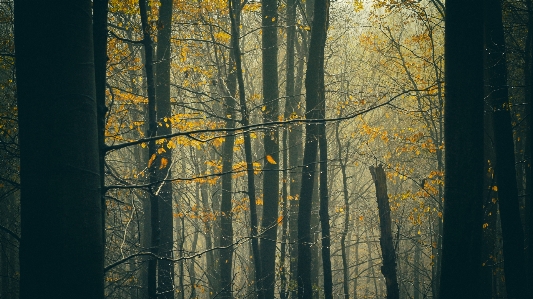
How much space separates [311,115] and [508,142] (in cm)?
376

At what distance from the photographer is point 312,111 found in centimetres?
970

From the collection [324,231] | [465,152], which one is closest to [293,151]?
[324,231]

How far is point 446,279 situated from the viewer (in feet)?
18.0

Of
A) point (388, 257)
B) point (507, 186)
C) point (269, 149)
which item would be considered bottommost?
point (388, 257)

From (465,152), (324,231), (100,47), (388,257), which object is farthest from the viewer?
(324,231)

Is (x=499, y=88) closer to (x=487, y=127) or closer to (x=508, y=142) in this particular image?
(x=508, y=142)

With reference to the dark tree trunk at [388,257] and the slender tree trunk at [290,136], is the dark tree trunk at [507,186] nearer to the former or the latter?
the dark tree trunk at [388,257]

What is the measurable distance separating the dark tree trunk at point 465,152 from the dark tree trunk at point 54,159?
439 centimetres

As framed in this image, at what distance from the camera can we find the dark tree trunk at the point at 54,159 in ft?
7.27

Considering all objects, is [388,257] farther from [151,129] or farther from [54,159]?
[54,159]

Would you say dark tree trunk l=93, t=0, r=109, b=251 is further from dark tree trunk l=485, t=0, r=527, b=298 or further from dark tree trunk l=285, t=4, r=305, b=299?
dark tree trunk l=285, t=4, r=305, b=299

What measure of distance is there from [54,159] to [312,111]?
780 cm

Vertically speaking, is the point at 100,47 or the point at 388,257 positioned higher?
the point at 100,47

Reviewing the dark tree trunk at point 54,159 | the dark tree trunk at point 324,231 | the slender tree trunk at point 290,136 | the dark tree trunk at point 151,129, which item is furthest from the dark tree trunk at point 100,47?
the slender tree trunk at point 290,136
